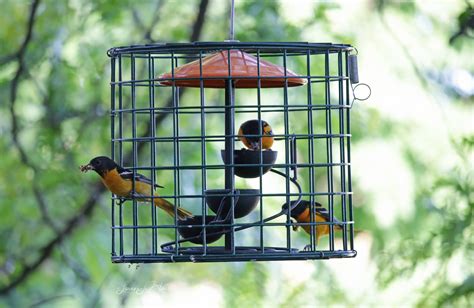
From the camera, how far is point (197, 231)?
16.7 feet

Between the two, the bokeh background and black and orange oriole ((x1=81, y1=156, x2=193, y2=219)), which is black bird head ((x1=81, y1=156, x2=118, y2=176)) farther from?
the bokeh background

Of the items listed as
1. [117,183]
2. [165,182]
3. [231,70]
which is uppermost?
[165,182]

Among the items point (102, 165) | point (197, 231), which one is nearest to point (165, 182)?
point (102, 165)

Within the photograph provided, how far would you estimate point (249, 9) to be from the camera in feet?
26.4

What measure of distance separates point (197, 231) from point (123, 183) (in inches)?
17.7

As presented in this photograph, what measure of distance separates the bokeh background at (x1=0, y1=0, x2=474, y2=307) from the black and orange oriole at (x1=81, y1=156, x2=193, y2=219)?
2871 mm

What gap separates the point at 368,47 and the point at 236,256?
440 cm

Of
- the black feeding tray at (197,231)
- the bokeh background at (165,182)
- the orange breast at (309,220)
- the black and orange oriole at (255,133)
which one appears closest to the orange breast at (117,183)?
the black feeding tray at (197,231)

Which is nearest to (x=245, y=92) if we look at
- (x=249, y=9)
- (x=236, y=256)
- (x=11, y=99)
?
(x=249, y=9)

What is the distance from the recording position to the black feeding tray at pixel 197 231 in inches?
197

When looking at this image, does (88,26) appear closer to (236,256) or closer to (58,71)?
(58,71)

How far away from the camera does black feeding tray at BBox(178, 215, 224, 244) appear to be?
16.4 feet

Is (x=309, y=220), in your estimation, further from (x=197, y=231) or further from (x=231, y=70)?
(x=231, y=70)

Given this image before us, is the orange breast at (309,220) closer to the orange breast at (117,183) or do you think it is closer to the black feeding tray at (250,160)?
the black feeding tray at (250,160)
